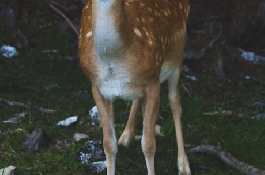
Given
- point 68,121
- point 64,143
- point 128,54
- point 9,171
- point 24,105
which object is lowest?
point 9,171

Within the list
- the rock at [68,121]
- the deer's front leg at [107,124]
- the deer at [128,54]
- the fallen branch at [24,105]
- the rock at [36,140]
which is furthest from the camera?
the fallen branch at [24,105]

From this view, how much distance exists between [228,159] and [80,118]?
73.4 inches

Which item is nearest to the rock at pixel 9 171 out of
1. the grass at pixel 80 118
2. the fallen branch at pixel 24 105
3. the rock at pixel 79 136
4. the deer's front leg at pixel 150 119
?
the grass at pixel 80 118

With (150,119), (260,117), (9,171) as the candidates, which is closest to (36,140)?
(9,171)

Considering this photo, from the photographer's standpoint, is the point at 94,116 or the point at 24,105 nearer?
the point at 94,116

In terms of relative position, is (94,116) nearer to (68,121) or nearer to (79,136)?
(68,121)

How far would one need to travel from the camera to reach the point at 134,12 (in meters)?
4.41

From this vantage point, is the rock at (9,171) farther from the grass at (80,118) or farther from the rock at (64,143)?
the rock at (64,143)

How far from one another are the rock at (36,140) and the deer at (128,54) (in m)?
0.96

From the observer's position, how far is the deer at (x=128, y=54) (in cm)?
375

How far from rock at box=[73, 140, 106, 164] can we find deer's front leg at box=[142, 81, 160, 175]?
0.71 meters

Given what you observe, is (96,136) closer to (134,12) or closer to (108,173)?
(108,173)

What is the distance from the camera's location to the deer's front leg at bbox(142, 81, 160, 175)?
14.1 ft

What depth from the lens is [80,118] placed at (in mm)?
6254
